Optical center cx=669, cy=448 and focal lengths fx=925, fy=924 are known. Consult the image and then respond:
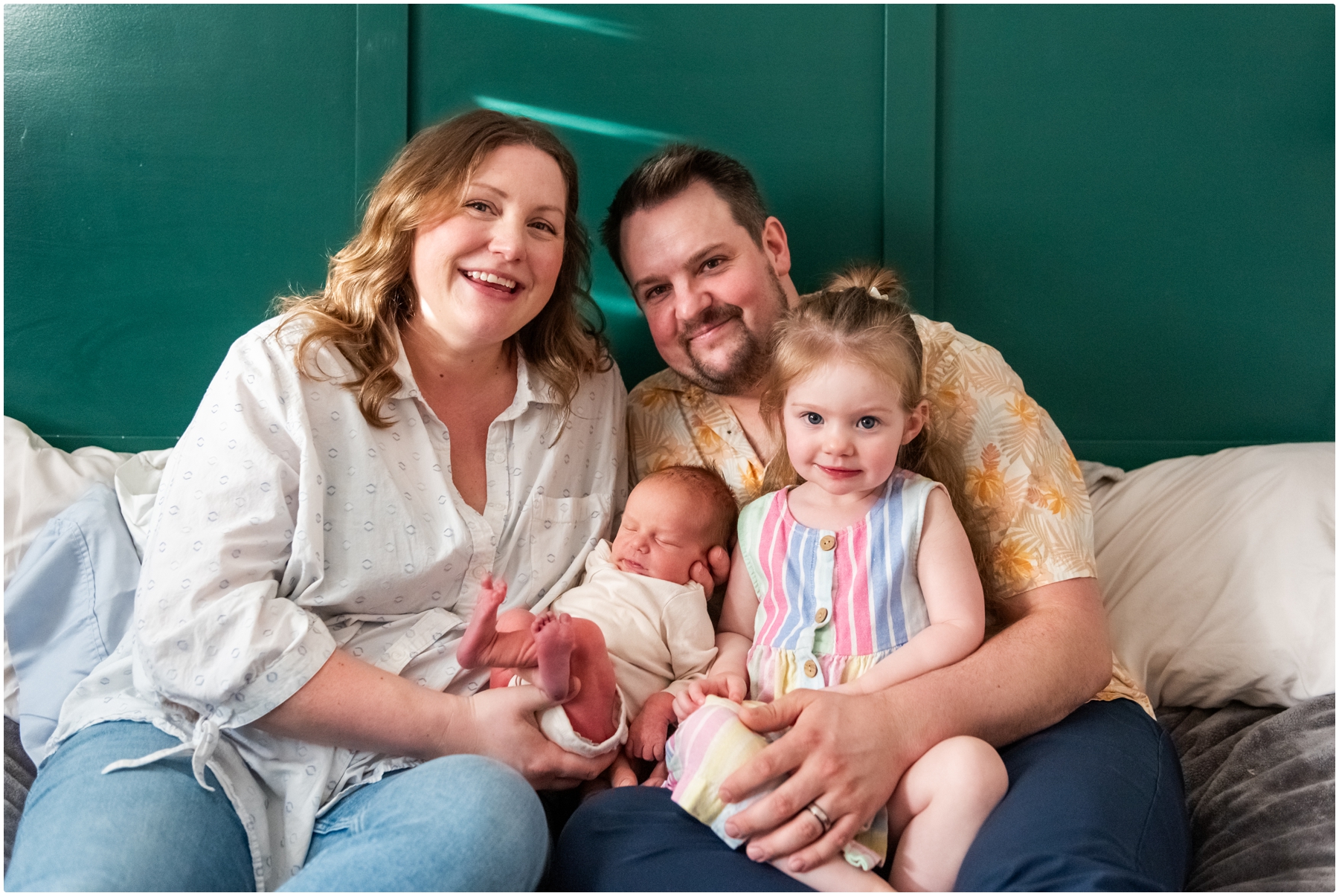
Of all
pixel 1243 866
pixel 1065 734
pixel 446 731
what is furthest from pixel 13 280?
pixel 1243 866

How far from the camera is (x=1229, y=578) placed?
179 centimetres

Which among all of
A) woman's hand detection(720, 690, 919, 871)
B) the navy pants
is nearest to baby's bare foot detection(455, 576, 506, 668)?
the navy pants

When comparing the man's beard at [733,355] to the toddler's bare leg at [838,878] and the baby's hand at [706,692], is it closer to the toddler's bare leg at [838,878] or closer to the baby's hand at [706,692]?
the baby's hand at [706,692]

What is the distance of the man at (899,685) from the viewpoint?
1185 millimetres

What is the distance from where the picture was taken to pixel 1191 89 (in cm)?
220

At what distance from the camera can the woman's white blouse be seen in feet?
4.16

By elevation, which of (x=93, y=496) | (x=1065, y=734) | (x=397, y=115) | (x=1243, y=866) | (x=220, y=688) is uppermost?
(x=397, y=115)

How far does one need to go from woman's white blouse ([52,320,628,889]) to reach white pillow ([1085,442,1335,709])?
112 centimetres

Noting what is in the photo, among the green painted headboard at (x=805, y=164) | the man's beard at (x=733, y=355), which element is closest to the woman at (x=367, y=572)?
the man's beard at (x=733, y=355)

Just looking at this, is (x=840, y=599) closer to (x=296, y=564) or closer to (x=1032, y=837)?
(x=1032, y=837)

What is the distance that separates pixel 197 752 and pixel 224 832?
0.36 feet

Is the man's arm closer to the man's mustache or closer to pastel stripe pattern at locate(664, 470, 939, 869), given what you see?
pastel stripe pattern at locate(664, 470, 939, 869)

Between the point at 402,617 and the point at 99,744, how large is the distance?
433mm

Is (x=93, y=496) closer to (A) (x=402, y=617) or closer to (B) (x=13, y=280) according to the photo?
(B) (x=13, y=280)
